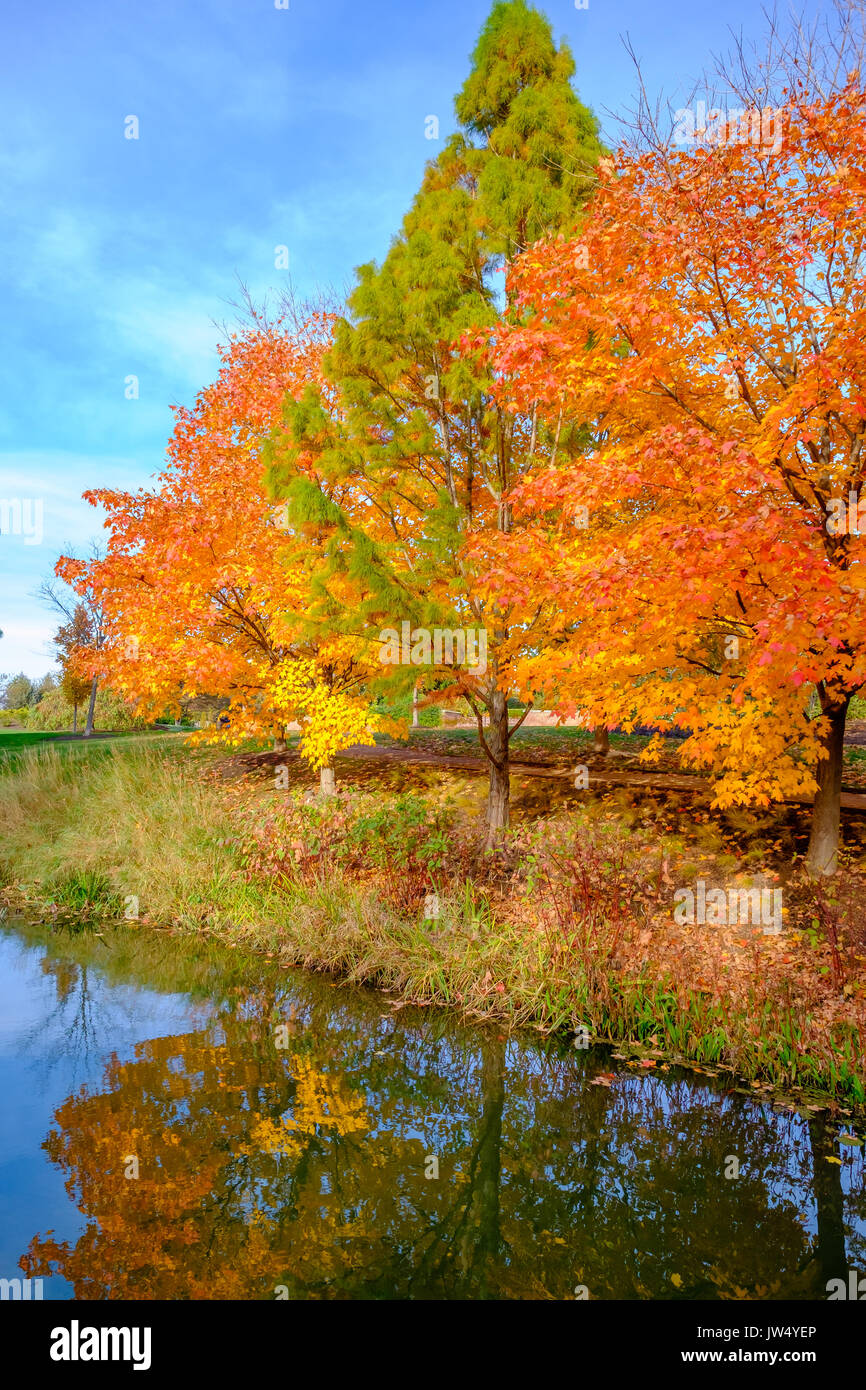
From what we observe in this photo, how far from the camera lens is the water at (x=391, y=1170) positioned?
14.3 ft

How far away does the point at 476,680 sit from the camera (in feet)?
35.8

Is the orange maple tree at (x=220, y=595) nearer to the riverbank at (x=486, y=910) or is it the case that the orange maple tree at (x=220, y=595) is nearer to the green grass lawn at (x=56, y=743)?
the riverbank at (x=486, y=910)

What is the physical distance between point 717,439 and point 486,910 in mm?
5658

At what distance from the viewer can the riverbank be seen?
6.84 meters

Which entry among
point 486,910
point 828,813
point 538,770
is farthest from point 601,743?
point 486,910

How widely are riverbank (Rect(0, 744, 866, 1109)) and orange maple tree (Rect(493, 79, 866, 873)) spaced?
1807mm

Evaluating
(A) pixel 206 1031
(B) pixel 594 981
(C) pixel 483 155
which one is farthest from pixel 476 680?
(C) pixel 483 155

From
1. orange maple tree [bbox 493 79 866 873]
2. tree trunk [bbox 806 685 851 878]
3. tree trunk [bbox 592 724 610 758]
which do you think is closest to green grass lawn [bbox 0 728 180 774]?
tree trunk [bbox 592 724 610 758]

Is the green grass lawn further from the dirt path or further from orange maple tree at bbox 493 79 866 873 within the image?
orange maple tree at bbox 493 79 866 873

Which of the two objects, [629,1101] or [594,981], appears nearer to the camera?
[629,1101]

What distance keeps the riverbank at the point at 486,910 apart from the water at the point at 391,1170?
512 mm

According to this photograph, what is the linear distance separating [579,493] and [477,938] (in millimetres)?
4753

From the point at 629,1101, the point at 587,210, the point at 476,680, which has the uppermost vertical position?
the point at 587,210

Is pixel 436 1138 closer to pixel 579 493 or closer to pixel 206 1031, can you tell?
pixel 206 1031
